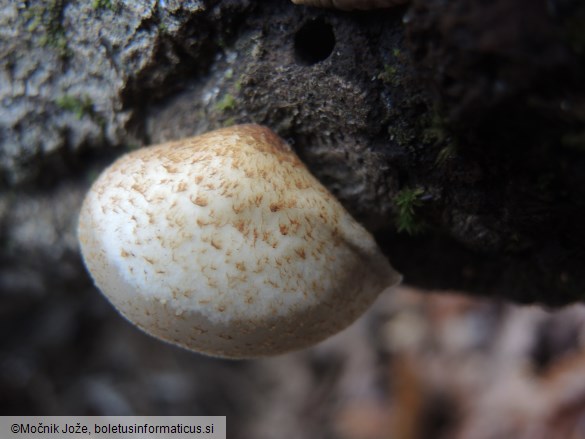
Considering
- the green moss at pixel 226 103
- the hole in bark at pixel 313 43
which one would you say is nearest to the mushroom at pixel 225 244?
the green moss at pixel 226 103

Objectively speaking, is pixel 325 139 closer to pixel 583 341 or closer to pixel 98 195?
pixel 98 195

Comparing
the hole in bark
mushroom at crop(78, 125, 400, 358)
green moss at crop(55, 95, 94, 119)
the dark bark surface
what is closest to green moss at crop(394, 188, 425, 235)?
the dark bark surface

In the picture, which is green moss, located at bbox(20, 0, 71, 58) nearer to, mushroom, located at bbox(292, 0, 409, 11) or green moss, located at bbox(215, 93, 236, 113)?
green moss, located at bbox(215, 93, 236, 113)

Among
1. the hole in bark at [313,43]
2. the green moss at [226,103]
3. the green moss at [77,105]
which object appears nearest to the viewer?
the hole in bark at [313,43]

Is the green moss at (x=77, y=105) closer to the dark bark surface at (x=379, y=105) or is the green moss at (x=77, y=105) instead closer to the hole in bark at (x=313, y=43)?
the dark bark surface at (x=379, y=105)

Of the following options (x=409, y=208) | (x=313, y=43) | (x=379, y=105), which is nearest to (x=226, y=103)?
(x=313, y=43)
